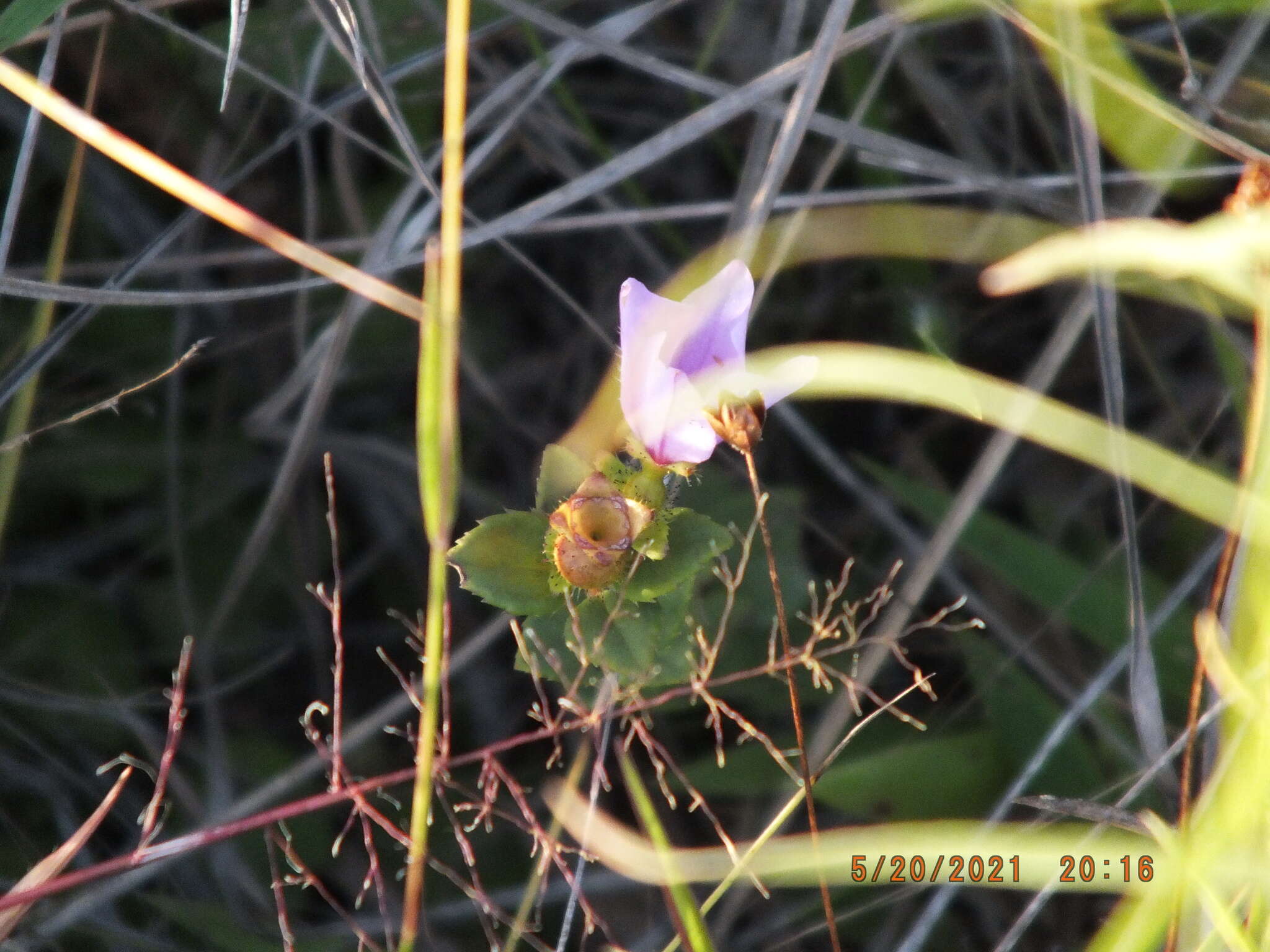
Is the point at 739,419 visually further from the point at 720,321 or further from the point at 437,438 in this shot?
the point at 437,438

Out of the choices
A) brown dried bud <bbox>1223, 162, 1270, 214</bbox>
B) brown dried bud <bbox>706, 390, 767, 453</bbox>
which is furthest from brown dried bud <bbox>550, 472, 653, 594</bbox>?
brown dried bud <bbox>1223, 162, 1270, 214</bbox>

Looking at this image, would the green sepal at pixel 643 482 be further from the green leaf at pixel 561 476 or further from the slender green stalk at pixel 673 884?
the slender green stalk at pixel 673 884

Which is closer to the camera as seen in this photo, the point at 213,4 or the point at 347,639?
the point at 213,4

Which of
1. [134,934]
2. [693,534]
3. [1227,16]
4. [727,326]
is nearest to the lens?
[727,326]

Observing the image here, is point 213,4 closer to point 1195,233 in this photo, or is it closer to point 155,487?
point 155,487

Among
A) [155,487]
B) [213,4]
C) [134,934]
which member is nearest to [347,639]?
[155,487]

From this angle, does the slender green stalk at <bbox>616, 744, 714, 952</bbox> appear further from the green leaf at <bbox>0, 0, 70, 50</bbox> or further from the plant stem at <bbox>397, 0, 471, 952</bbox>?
the green leaf at <bbox>0, 0, 70, 50</bbox>

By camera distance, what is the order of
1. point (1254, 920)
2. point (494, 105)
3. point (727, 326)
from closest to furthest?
point (1254, 920), point (727, 326), point (494, 105)
